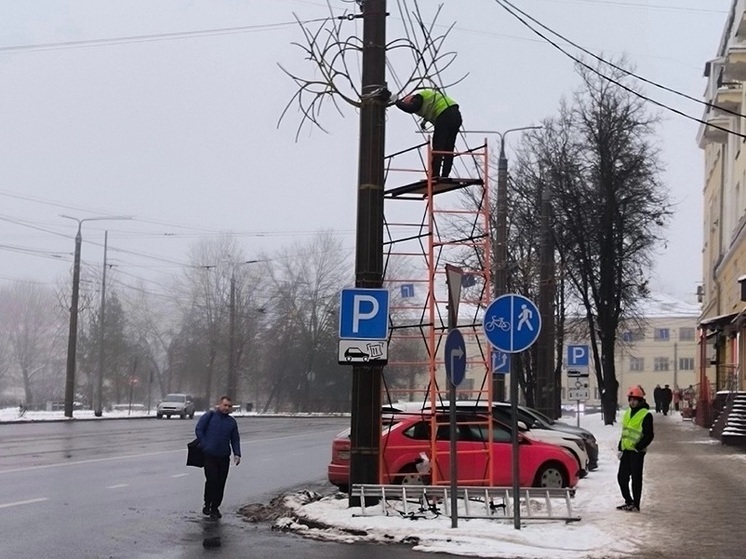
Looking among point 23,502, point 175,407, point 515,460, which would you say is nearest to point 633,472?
point 515,460

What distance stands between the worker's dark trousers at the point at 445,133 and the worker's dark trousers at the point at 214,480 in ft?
15.5

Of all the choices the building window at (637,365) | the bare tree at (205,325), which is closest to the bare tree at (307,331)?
A: the bare tree at (205,325)

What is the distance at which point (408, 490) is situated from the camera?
13.1m

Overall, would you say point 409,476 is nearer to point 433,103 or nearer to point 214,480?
point 214,480

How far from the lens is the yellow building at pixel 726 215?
1441 inches

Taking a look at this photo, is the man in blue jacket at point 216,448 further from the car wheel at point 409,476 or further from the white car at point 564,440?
the white car at point 564,440

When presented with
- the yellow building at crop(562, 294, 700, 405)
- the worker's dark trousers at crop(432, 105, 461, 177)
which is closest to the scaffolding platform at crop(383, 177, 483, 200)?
the worker's dark trousers at crop(432, 105, 461, 177)

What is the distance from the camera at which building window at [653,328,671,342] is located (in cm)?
11356

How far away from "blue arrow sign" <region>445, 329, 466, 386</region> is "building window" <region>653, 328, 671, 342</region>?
10512 cm

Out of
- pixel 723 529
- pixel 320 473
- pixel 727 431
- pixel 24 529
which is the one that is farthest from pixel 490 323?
pixel 727 431

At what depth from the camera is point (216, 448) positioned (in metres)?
14.4

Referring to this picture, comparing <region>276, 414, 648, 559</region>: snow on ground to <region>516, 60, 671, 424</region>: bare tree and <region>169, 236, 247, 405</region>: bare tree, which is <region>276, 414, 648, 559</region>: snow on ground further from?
<region>169, 236, 247, 405</region>: bare tree

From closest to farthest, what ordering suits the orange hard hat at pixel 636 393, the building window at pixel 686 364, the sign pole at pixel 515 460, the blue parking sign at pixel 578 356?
the sign pole at pixel 515 460
the orange hard hat at pixel 636 393
the blue parking sign at pixel 578 356
the building window at pixel 686 364

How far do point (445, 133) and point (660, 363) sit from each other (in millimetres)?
105437
